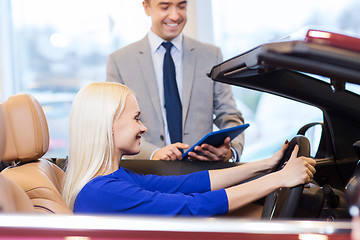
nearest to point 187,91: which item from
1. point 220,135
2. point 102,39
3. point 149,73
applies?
point 149,73

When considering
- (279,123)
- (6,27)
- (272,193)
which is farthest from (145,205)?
(6,27)

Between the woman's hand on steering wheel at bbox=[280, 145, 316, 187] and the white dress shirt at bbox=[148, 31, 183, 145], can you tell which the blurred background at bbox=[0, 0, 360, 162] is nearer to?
the white dress shirt at bbox=[148, 31, 183, 145]

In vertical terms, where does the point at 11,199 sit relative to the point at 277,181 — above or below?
above

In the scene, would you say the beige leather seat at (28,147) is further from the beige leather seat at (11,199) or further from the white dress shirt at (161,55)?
the white dress shirt at (161,55)

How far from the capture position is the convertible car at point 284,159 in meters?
1.02

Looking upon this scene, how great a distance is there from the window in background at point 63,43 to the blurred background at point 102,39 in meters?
0.01

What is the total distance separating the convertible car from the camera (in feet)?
3.36

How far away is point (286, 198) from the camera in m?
1.61

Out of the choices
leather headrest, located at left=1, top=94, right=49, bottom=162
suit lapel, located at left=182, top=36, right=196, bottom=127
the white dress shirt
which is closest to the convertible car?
leather headrest, located at left=1, top=94, right=49, bottom=162

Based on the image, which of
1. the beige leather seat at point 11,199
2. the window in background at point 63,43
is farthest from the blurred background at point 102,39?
the beige leather seat at point 11,199

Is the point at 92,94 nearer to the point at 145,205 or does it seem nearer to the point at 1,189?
the point at 145,205

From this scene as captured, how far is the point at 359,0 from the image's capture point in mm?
6062

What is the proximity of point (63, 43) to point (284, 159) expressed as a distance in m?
4.74

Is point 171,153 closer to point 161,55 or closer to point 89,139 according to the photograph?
point 89,139
